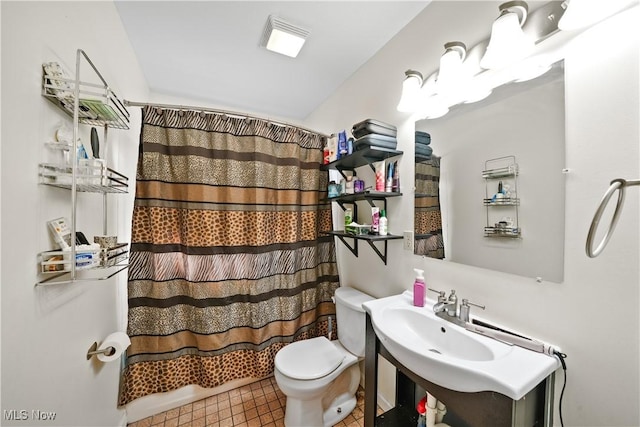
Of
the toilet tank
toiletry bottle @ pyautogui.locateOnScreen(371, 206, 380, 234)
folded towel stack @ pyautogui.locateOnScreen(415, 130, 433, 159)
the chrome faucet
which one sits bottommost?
the toilet tank

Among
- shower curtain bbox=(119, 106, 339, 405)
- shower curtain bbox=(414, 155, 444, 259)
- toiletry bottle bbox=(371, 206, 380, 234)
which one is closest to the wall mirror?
shower curtain bbox=(414, 155, 444, 259)

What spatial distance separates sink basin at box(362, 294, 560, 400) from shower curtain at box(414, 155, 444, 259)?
1.03 feet

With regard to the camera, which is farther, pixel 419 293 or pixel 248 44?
pixel 248 44

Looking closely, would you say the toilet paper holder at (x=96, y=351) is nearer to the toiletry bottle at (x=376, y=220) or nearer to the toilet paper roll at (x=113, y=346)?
the toilet paper roll at (x=113, y=346)

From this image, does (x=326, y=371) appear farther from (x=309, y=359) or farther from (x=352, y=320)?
(x=352, y=320)

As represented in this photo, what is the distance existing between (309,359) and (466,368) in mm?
1038

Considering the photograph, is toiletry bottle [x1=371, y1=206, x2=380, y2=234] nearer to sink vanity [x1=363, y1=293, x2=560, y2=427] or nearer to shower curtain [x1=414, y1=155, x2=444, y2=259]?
shower curtain [x1=414, y1=155, x2=444, y2=259]

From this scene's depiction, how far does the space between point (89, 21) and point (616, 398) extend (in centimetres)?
237

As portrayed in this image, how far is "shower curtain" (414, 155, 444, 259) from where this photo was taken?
1.24 metres

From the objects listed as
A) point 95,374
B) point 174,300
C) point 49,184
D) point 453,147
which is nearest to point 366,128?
point 453,147

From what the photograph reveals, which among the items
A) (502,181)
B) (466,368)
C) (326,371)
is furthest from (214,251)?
(502,181)

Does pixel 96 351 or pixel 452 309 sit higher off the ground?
pixel 452 309

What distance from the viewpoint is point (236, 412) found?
1.57 meters

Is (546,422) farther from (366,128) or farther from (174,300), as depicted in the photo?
(174,300)
